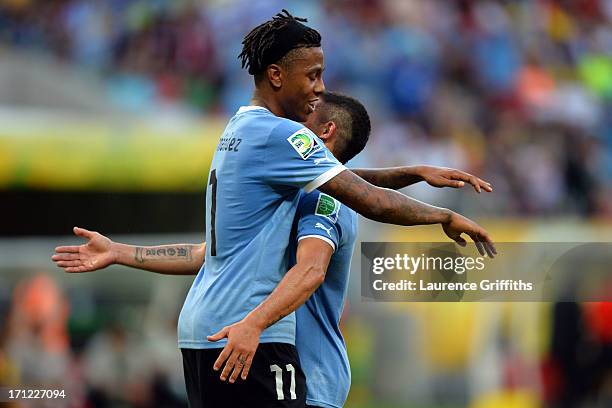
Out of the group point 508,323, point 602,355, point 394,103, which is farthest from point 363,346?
point 394,103

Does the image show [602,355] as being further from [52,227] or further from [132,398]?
[52,227]

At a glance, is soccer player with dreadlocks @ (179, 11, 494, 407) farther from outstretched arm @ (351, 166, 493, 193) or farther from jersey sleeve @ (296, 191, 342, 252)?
outstretched arm @ (351, 166, 493, 193)

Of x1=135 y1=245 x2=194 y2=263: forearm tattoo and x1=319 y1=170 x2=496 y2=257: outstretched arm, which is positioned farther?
x1=135 y1=245 x2=194 y2=263: forearm tattoo

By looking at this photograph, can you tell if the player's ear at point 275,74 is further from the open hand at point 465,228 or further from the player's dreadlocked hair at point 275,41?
the open hand at point 465,228

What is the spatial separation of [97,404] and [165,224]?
1593 mm

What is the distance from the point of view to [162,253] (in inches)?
207

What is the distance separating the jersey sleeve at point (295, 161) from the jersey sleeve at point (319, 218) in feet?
0.53

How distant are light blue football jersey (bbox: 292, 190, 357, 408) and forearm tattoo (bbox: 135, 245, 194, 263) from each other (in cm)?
61

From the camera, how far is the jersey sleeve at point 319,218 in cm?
460

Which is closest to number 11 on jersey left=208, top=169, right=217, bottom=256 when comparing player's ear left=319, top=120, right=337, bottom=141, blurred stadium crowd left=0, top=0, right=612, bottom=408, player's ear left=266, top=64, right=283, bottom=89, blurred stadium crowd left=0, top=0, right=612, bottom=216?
player's ear left=266, top=64, right=283, bottom=89

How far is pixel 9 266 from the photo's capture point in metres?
10.3

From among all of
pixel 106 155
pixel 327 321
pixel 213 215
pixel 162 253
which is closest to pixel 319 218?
pixel 213 215

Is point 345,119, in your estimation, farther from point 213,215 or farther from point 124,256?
point 124,256

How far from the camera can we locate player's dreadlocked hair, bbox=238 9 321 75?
468 cm
